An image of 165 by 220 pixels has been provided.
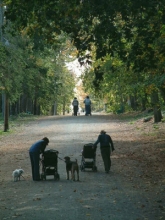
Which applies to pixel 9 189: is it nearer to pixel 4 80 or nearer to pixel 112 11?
pixel 112 11

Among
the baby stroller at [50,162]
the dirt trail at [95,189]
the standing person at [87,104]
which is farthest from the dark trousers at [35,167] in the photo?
the standing person at [87,104]

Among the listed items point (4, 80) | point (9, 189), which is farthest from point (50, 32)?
point (4, 80)

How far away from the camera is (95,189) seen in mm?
13805

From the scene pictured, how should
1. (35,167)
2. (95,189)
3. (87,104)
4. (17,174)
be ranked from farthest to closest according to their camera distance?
1. (87,104)
2. (35,167)
3. (17,174)
4. (95,189)

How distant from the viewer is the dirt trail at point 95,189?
10.7 meters

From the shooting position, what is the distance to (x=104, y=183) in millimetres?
14984

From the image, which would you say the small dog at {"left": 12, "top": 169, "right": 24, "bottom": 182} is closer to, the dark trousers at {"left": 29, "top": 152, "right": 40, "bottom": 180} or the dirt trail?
the dirt trail

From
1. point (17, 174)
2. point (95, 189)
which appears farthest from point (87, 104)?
point (95, 189)

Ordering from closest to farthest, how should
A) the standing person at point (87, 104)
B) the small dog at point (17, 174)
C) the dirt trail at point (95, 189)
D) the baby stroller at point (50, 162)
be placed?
the dirt trail at point (95, 189)
the small dog at point (17, 174)
the baby stroller at point (50, 162)
the standing person at point (87, 104)

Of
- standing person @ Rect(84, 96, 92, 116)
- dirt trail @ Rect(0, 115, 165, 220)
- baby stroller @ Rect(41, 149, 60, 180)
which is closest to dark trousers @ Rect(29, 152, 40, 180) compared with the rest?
baby stroller @ Rect(41, 149, 60, 180)

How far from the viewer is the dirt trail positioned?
35.1ft

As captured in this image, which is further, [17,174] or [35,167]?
[35,167]

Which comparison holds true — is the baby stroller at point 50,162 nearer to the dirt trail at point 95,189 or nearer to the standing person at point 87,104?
the dirt trail at point 95,189

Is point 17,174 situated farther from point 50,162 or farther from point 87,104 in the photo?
point 87,104
